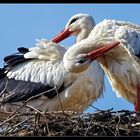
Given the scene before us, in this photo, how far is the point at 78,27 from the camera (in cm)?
841

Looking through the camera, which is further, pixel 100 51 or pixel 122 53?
pixel 122 53

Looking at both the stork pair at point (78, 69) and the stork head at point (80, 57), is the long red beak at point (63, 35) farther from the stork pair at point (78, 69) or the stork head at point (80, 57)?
the stork head at point (80, 57)

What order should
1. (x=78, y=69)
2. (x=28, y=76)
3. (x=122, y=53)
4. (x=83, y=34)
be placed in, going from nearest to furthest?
(x=78, y=69) < (x=122, y=53) < (x=28, y=76) < (x=83, y=34)

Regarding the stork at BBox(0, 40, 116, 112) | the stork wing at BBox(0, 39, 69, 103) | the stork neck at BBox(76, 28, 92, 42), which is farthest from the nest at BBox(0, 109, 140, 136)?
the stork neck at BBox(76, 28, 92, 42)

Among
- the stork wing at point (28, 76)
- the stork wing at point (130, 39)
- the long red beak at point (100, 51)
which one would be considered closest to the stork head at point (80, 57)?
the long red beak at point (100, 51)

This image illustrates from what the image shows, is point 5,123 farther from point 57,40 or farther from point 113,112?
point 57,40

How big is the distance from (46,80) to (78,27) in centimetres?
119

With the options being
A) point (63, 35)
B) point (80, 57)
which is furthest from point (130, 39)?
point (63, 35)

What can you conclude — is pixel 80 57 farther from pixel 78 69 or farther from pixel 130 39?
pixel 130 39

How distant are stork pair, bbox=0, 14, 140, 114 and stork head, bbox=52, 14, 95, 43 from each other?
0.6 inches

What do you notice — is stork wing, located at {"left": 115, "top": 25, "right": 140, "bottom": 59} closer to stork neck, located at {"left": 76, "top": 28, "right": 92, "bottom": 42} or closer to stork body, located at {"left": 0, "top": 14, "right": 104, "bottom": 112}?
stork body, located at {"left": 0, "top": 14, "right": 104, "bottom": 112}

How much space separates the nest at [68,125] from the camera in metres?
4.91

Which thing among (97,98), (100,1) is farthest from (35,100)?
(100,1)

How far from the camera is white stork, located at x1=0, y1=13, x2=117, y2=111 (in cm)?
739
